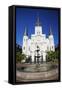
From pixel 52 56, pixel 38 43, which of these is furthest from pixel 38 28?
pixel 52 56

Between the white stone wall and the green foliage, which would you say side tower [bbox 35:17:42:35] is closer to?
the white stone wall

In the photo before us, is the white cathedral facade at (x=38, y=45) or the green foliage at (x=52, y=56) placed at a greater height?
the white cathedral facade at (x=38, y=45)

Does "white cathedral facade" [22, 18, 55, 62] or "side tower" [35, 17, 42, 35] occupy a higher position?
"side tower" [35, 17, 42, 35]

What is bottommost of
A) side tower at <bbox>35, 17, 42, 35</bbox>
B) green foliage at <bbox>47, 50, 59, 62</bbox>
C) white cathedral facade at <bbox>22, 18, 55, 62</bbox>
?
green foliage at <bbox>47, 50, 59, 62</bbox>

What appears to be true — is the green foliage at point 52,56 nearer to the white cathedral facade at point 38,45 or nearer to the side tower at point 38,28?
the white cathedral facade at point 38,45

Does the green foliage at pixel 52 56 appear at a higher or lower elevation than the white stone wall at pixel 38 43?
lower

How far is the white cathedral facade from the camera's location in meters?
2.13

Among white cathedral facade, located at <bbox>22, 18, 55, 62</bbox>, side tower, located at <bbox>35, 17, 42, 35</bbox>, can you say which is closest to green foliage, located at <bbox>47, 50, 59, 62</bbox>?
white cathedral facade, located at <bbox>22, 18, 55, 62</bbox>

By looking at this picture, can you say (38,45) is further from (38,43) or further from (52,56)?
(52,56)

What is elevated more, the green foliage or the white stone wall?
the white stone wall

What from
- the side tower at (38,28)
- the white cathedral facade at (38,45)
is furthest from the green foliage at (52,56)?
the side tower at (38,28)

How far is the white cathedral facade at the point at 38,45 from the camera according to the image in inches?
83.8

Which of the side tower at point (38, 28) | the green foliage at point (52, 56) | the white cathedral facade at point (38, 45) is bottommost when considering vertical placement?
the green foliage at point (52, 56)
